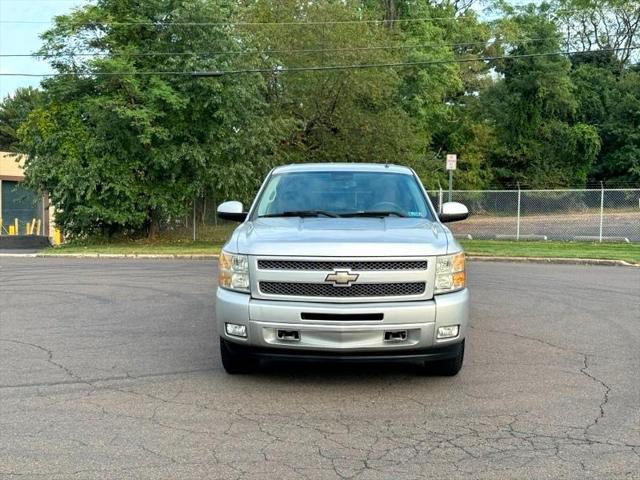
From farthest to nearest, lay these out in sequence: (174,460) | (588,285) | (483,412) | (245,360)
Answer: (588,285)
(245,360)
(483,412)
(174,460)

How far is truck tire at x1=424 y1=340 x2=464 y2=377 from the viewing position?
5.85 meters

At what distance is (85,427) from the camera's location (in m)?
4.71

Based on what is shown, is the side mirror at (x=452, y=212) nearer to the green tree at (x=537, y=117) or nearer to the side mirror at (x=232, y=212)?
the side mirror at (x=232, y=212)

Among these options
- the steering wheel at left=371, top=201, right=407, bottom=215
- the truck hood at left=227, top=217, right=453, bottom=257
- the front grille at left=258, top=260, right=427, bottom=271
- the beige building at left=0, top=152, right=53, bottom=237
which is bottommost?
the beige building at left=0, top=152, right=53, bottom=237

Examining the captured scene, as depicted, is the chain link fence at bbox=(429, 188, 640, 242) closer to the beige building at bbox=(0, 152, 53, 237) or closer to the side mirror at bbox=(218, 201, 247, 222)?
the side mirror at bbox=(218, 201, 247, 222)

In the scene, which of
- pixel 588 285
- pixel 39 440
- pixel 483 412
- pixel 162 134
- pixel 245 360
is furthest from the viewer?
pixel 162 134

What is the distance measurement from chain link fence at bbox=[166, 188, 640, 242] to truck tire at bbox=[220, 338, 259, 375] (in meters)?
20.2

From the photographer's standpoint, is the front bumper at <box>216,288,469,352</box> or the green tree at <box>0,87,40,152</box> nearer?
the front bumper at <box>216,288,469,352</box>

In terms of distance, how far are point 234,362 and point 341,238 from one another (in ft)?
5.11

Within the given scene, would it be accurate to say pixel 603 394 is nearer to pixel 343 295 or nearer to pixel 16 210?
pixel 343 295

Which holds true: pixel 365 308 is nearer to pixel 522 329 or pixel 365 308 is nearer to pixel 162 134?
pixel 522 329

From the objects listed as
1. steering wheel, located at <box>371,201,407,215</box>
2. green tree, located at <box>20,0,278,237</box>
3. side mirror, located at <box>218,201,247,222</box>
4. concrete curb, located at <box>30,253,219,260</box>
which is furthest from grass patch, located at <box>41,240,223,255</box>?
steering wheel, located at <box>371,201,407,215</box>

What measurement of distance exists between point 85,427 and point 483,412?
294cm

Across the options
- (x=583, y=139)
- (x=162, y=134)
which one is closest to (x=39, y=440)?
(x=162, y=134)
